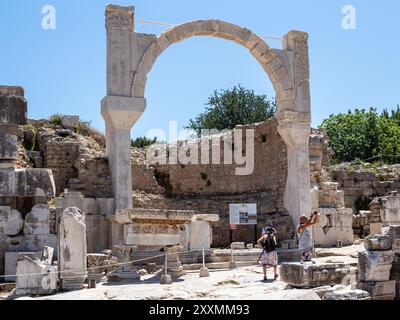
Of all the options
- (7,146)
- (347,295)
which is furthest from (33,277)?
(347,295)

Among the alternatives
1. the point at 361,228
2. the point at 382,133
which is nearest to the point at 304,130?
the point at 361,228

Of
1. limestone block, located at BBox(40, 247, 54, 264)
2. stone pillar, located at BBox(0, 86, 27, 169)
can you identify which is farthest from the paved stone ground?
stone pillar, located at BBox(0, 86, 27, 169)

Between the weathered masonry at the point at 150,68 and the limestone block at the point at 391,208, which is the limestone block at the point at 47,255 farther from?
the limestone block at the point at 391,208

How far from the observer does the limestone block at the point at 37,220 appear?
32.3 feet

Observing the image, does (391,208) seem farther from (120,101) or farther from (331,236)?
(120,101)

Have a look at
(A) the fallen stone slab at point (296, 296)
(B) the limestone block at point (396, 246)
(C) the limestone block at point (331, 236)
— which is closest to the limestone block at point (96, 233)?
(C) the limestone block at point (331, 236)

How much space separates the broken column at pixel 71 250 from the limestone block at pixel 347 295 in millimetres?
3995

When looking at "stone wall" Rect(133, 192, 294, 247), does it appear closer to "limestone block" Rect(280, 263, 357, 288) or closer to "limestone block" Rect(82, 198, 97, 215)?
"limestone block" Rect(82, 198, 97, 215)

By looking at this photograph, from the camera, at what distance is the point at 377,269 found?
8.65m

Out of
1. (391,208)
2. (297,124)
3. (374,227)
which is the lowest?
(374,227)

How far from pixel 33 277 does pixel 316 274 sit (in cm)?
437
